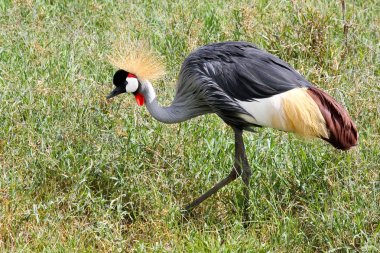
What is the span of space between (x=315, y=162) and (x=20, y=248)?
4.71ft

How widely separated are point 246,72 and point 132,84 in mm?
599

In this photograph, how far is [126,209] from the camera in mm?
4324

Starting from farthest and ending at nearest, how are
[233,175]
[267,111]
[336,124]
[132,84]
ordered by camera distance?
[132,84] → [233,175] → [267,111] → [336,124]

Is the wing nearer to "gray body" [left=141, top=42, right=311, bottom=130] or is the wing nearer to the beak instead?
"gray body" [left=141, top=42, right=311, bottom=130]

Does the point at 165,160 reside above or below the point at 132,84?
below

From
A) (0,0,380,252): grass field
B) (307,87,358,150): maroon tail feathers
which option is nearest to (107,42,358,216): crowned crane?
(307,87,358,150): maroon tail feathers

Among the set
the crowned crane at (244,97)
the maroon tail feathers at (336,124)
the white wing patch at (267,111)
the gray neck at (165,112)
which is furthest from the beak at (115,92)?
the maroon tail feathers at (336,124)

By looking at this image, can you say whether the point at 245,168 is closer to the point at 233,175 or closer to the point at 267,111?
the point at 233,175

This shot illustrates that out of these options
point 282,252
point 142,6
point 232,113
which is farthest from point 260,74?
point 142,6

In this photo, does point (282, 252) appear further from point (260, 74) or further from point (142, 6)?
point (142, 6)

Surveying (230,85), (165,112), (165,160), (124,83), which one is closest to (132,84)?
(124,83)

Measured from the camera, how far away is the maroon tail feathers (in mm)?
4145

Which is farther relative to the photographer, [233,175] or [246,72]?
[233,175]

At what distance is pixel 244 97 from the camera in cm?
432
